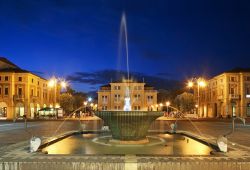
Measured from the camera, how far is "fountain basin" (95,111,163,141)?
17656 mm

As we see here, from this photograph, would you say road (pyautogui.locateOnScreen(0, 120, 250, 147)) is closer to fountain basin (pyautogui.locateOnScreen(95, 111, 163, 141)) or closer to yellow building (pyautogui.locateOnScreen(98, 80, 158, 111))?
fountain basin (pyautogui.locateOnScreen(95, 111, 163, 141))

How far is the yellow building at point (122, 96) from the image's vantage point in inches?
5266

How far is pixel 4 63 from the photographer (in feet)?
304

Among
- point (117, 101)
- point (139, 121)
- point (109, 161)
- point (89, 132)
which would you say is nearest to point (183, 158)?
point (109, 161)

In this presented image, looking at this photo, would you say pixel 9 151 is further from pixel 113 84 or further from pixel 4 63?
pixel 113 84

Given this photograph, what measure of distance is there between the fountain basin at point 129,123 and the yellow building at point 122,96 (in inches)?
4521

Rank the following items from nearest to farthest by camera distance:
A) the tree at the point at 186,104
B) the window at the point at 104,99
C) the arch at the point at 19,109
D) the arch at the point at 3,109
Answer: the arch at the point at 3,109
the arch at the point at 19,109
the tree at the point at 186,104
the window at the point at 104,99

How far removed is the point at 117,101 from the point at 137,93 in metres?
7.99

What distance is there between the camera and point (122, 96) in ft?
440

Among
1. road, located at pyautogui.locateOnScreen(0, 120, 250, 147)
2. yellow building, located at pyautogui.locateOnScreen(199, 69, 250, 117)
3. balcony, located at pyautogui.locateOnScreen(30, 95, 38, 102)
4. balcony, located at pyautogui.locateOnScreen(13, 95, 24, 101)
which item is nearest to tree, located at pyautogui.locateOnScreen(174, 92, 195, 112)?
yellow building, located at pyautogui.locateOnScreen(199, 69, 250, 117)

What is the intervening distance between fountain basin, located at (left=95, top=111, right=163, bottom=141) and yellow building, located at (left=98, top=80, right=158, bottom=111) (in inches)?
4521

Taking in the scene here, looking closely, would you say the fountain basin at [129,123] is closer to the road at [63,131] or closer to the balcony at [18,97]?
the road at [63,131]

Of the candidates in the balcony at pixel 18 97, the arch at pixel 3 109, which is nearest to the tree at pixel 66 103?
the balcony at pixel 18 97

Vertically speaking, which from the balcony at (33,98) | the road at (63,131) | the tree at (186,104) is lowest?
the road at (63,131)
